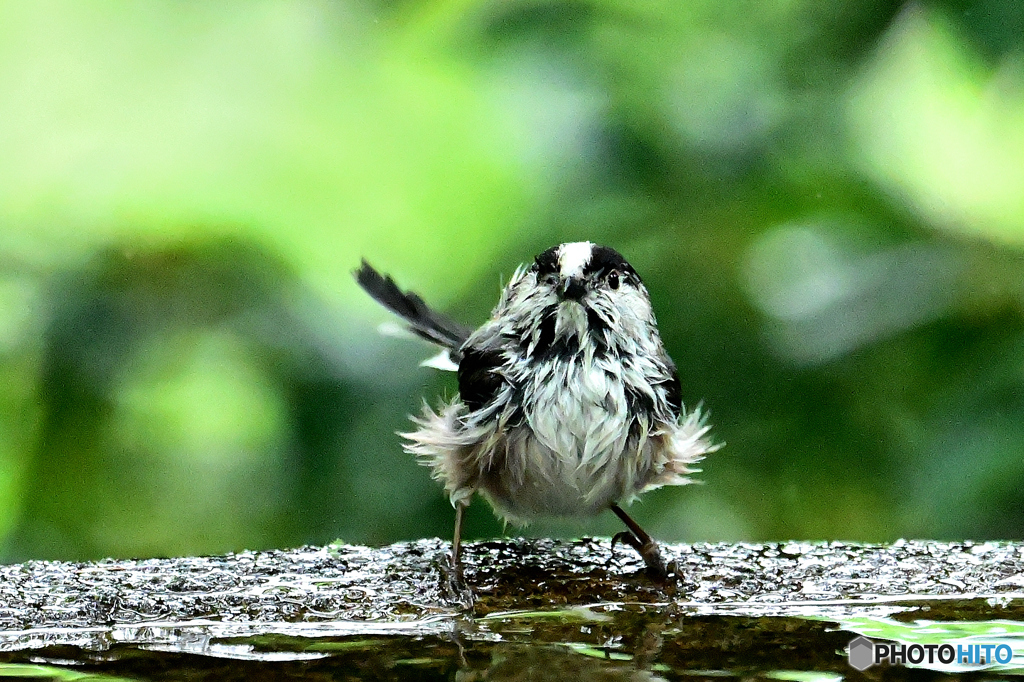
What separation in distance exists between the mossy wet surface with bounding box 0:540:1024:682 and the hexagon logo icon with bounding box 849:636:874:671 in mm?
20

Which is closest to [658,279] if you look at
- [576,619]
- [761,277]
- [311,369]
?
[761,277]

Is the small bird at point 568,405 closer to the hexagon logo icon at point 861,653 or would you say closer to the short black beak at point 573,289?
the short black beak at point 573,289

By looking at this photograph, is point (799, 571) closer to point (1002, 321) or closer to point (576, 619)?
point (576, 619)

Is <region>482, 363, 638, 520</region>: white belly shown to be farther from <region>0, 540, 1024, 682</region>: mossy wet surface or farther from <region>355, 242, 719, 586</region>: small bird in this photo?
<region>0, 540, 1024, 682</region>: mossy wet surface

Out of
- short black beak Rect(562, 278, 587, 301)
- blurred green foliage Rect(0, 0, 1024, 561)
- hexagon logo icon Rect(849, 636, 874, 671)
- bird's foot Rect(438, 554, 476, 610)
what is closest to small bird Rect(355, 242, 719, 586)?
short black beak Rect(562, 278, 587, 301)

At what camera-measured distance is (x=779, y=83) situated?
402 centimetres

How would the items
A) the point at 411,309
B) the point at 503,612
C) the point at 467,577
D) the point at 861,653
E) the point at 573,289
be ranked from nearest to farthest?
the point at 861,653 → the point at 503,612 → the point at 467,577 → the point at 573,289 → the point at 411,309

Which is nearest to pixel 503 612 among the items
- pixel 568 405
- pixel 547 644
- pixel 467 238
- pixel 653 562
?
pixel 547 644

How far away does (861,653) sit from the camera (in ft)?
6.15

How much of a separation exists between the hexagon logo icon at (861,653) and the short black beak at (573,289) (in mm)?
942

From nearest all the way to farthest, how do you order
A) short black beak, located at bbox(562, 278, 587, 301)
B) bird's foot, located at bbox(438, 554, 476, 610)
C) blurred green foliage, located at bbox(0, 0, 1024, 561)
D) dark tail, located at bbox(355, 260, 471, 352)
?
bird's foot, located at bbox(438, 554, 476, 610), short black beak, located at bbox(562, 278, 587, 301), dark tail, located at bbox(355, 260, 471, 352), blurred green foliage, located at bbox(0, 0, 1024, 561)

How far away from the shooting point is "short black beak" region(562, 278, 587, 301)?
2.50 meters

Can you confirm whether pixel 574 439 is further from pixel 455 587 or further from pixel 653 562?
pixel 455 587

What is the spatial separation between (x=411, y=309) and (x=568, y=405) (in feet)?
2.61
